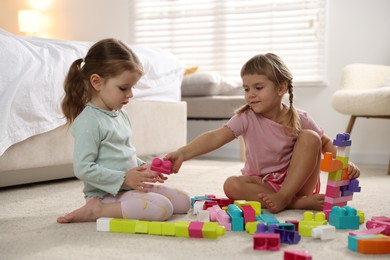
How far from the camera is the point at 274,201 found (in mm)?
1604

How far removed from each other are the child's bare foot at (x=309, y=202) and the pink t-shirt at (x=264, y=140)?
0.41 ft

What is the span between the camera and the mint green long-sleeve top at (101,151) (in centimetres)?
145

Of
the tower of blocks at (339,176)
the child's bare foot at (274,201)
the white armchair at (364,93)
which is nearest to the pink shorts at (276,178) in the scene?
the child's bare foot at (274,201)

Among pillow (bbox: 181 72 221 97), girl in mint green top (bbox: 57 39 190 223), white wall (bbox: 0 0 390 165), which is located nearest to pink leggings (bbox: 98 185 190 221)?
girl in mint green top (bbox: 57 39 190 223)

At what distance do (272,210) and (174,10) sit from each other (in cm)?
280

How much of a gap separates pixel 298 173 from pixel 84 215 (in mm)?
645

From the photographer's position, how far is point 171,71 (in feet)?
9.73

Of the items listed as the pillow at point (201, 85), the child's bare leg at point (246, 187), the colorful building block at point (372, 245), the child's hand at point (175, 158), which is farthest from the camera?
the pillow at point (201, 85)

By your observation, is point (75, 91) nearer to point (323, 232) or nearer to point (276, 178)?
point (276, 178)

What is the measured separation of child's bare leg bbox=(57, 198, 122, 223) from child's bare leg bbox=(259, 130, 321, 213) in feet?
1.44

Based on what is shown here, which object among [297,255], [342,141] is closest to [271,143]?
[342,141]

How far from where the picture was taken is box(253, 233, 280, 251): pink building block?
1.16 metres

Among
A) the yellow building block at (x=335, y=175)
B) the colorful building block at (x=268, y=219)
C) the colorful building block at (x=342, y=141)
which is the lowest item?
the colorful building block at (x=268, y=219)

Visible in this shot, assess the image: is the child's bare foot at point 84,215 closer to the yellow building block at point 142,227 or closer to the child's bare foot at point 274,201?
the yellow building block at point 142,227
